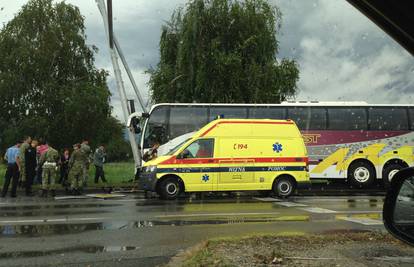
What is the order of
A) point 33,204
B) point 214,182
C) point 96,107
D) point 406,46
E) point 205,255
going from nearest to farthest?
point 406,46 < point 205,255 < point 33,204 < point 214,182 < point 96,107

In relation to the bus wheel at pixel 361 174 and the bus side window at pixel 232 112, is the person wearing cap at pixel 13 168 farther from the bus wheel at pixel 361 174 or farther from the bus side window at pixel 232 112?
the bus wheel at pixel 361 174

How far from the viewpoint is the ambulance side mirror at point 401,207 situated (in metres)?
2.96

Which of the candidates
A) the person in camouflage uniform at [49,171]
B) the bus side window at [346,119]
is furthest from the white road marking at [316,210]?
the person in camouflage uniform at [49,171]

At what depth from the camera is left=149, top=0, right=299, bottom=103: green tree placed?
80.9ft

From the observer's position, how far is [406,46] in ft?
12.1

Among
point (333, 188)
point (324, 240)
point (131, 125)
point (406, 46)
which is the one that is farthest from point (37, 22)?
point (406, 46)

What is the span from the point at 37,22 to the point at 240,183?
31841 mm

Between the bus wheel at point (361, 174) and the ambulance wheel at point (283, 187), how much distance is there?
4.65 m

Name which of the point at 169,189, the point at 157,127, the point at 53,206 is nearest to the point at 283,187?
the point at 169,189

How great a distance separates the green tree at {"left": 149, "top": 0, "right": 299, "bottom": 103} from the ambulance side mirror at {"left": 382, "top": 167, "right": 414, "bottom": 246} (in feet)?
70.2

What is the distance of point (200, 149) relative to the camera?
16.3 metres

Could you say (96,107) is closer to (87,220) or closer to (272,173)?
(272,173)

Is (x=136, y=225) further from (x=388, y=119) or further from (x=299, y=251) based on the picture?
(x=388, y=119)

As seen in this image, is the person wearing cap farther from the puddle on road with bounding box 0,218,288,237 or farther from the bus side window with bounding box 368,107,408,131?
the bus side window with bounding box 368,107,408,131
